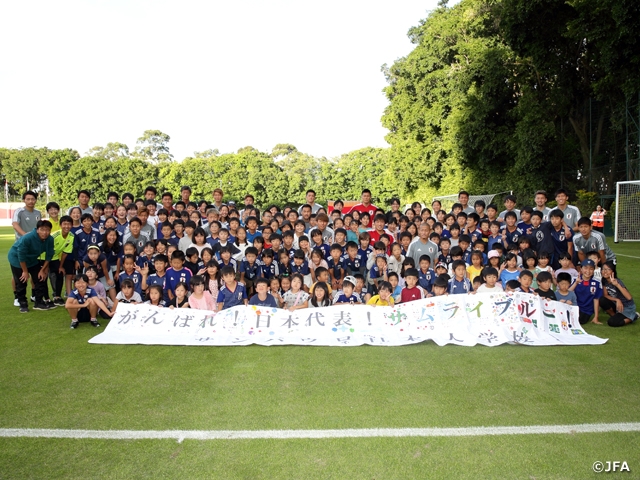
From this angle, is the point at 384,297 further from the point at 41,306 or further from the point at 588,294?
the point at 41,306

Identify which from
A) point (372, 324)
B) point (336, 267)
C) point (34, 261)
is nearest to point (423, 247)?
point (336, 267)

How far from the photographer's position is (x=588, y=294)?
607 centimetres

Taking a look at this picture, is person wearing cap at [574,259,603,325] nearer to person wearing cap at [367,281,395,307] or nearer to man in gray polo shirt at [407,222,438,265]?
man in gray polo shirt at [407,222,438,265]

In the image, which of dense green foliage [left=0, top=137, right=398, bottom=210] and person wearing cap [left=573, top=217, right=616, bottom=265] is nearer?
person wearing cap [left=573, top=217, right=616, bottom=265]

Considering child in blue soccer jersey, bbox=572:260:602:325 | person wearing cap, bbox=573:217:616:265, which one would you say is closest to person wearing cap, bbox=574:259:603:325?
child in blue soccer jersey, bbox=572:260:602:325

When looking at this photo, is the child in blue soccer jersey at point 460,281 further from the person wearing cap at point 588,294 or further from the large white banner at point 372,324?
the person wearing cap at point 588,294

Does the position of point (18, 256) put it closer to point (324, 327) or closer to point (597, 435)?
point (324, 327)

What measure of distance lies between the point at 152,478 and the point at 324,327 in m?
2.99

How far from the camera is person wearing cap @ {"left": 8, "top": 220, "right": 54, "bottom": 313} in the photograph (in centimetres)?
663

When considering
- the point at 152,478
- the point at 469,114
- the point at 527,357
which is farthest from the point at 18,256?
the point at 469,114

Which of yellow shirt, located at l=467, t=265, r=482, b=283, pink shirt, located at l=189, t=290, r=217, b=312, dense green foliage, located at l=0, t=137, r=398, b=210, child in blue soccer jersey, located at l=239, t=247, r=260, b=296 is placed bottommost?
pink shirt, located at l=189, t=290, r=217, b=312

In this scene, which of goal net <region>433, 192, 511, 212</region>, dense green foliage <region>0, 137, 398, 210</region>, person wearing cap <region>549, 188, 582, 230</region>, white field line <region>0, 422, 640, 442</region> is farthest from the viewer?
dense green foliage <region>0, 137, 398, 210</region>

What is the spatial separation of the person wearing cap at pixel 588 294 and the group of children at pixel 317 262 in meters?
0.01

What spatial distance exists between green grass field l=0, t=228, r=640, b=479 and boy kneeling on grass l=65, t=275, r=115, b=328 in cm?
51
